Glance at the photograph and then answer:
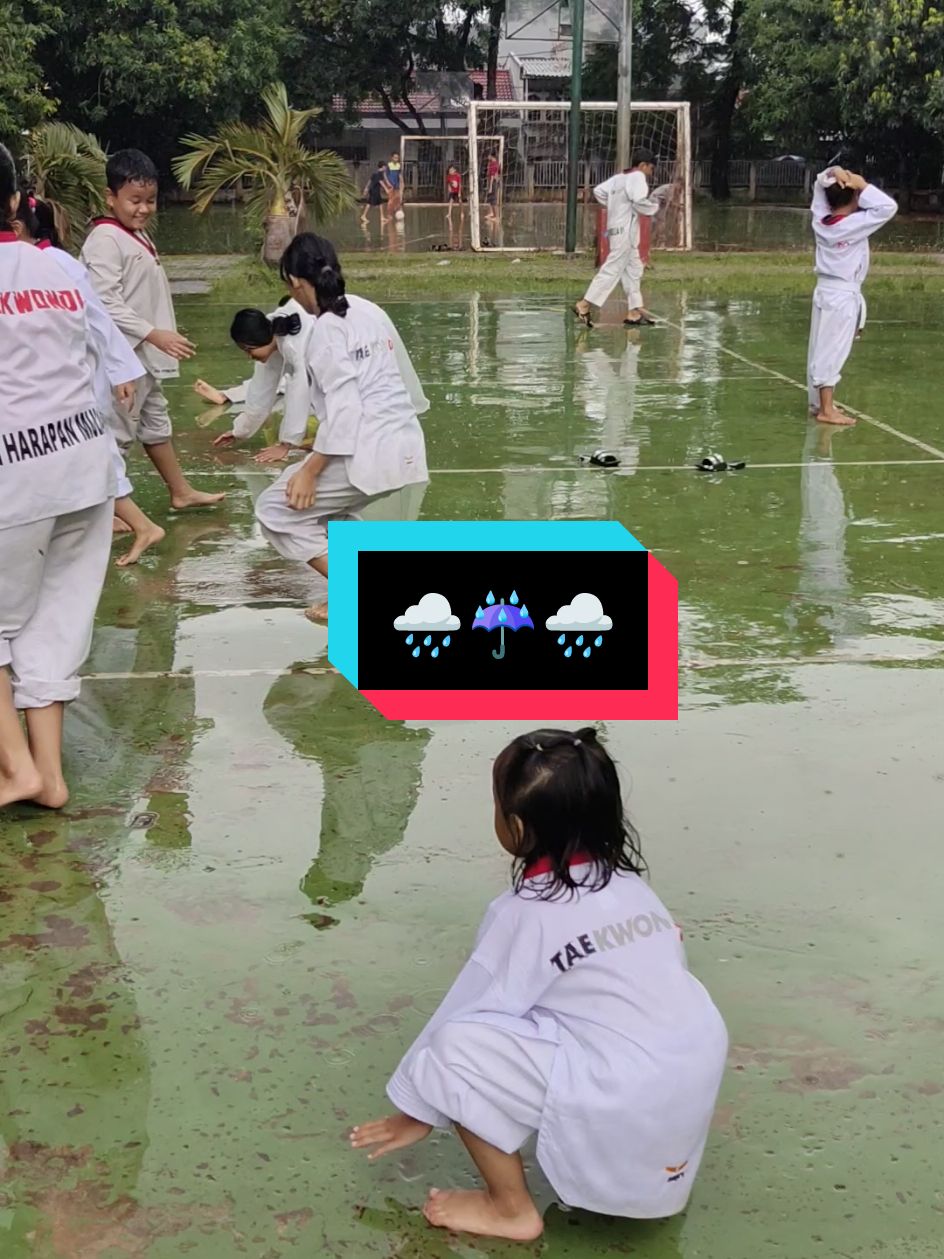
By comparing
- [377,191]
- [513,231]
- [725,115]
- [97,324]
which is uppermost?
[725,115]

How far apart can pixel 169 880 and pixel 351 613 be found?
81.6 inches

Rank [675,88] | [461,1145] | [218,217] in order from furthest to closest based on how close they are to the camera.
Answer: [675,88]
[218,217]
[461,1145]

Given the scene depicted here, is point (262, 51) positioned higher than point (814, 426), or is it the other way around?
point (262, 51)

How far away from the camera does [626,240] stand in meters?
14.2

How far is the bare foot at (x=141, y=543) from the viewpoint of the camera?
625cm

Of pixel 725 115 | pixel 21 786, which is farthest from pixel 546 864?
pixel 725 115

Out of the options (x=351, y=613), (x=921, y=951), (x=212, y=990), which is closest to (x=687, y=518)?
(x=351, y=613)

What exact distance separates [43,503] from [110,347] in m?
1.02

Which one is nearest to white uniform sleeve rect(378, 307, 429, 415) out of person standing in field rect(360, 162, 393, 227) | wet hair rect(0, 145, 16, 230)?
wet hair rect(0, 145, 16, 230)

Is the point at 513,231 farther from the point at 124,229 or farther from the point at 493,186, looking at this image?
the point at 124,229

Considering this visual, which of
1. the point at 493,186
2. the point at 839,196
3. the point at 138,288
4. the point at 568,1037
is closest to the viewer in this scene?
the point at 568,1037

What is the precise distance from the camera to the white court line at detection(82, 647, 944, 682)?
198 inches

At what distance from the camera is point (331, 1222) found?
8.05 ft

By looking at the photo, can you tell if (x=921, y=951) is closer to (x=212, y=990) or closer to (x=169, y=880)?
(x=212, y=990)
